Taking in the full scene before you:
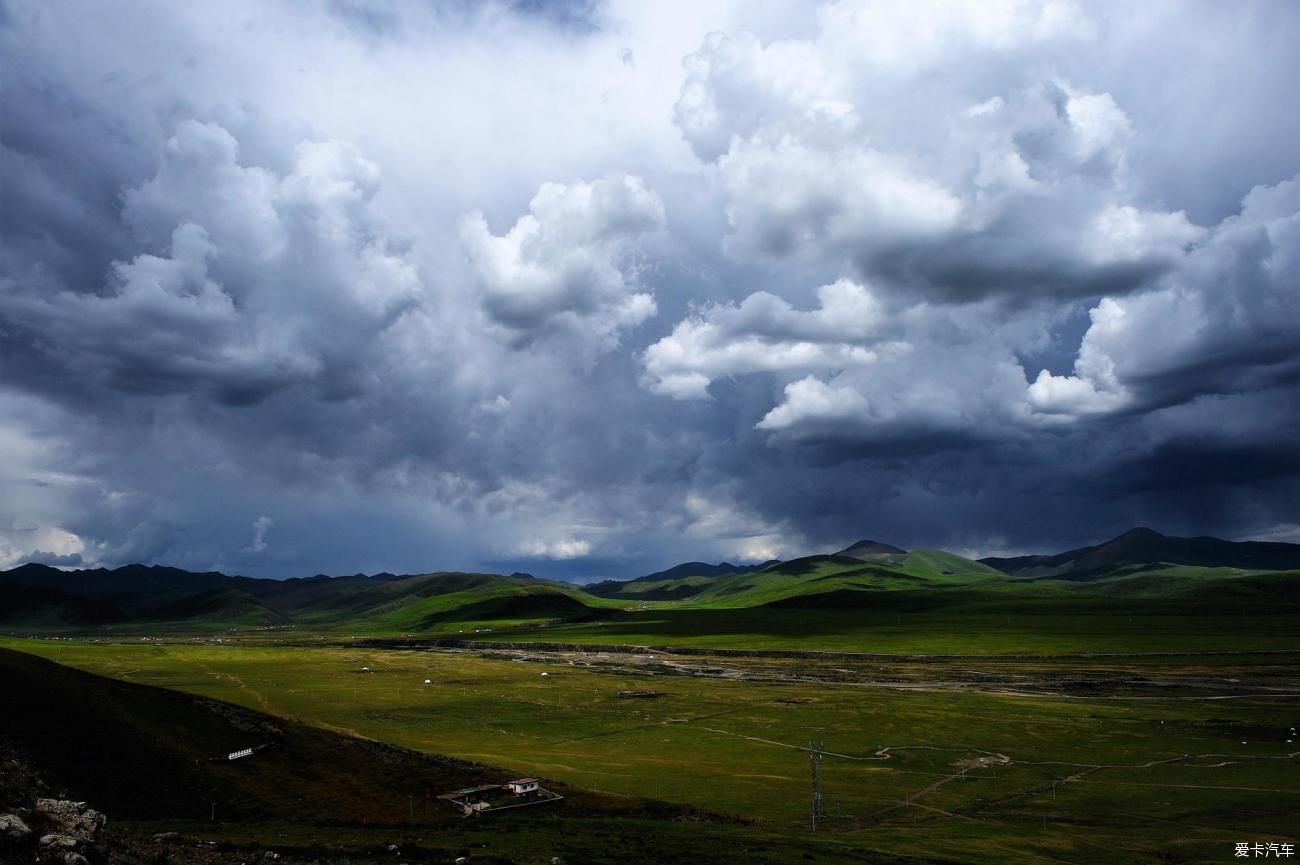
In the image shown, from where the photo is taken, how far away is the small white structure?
61850mm

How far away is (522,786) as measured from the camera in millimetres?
62531

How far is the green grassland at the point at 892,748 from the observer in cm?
5956

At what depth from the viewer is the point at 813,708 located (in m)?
122

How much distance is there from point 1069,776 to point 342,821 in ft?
229

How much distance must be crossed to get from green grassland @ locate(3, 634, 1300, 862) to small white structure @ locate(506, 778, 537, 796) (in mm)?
8684

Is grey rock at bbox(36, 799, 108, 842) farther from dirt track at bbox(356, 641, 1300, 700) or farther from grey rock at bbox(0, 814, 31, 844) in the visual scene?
dirt track at bbox(356, 641, 1300, 700)

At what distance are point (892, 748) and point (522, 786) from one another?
51.0 metres

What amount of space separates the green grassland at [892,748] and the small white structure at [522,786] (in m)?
8.68

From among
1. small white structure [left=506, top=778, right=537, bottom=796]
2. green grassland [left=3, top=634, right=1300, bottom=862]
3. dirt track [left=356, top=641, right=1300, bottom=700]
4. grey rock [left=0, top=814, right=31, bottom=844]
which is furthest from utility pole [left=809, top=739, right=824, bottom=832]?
dirt track [left=356, top=641, right=1300, bottom=700]

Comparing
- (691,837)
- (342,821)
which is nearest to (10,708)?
(342,821)

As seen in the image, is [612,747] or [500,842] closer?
[500,842]

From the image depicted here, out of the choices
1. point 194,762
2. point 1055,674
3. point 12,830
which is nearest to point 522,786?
point 194,762

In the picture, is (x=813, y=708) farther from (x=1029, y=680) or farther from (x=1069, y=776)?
(x=1029, y=680)

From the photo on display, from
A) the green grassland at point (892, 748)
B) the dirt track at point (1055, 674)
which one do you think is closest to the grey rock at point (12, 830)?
the green grassland at point (892, 748)
